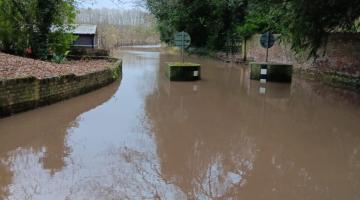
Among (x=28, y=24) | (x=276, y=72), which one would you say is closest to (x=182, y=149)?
(x=276, y=72)

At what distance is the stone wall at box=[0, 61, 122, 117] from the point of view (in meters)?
7.49

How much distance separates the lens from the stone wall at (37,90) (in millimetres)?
7491

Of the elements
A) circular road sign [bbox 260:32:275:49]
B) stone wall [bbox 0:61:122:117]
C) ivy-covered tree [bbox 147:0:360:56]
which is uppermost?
ivy-covered tree [bbox 147:0:360:56]

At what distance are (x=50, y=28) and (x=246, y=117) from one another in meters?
10.3

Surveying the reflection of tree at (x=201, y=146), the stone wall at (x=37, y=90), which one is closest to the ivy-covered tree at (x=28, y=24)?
the stone wall at (x=37, y=90)

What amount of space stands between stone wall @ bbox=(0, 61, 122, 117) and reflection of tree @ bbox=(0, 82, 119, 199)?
0.20 m

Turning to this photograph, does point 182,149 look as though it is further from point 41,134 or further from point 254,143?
point 41,134

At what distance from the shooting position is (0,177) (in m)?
4.70

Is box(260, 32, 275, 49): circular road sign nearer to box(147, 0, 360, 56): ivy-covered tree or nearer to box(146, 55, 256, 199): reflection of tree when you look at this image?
box(147, 0, 360, 56): ivy-covered tree

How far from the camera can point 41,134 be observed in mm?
6703

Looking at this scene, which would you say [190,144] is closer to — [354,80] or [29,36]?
[354,80]

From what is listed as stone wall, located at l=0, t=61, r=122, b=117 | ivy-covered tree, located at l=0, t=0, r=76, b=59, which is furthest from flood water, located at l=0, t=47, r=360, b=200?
ivy-covered tree, located at l=0, t=0, r=76, b=59

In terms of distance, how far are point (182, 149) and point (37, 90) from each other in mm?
4145

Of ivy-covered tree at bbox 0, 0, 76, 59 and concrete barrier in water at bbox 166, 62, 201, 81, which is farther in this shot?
concrete barrier in water at bbox 166, 62, 201, 81
